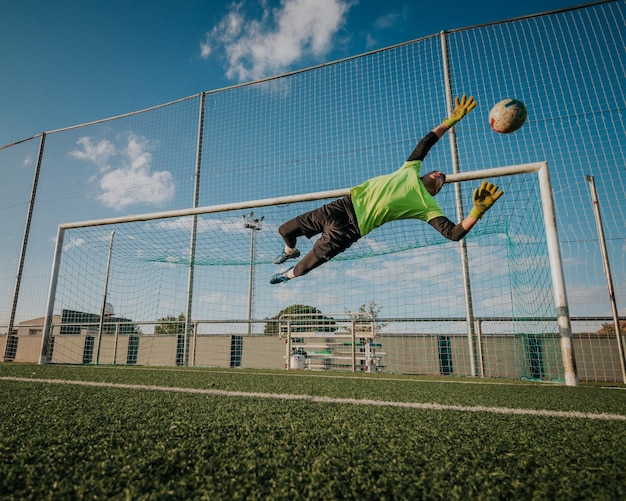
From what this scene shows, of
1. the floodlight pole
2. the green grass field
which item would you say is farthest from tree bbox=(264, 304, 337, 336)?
the green grass field

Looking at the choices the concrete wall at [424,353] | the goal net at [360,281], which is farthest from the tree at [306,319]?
the concrete wall at [424,353]

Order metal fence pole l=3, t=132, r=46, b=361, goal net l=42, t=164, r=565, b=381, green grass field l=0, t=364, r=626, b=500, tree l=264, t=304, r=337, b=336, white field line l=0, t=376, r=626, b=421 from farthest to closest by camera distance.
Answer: metal fence pole l=3, t=132, r=46, b=361 → tree l=264, t=304, r=337, b=336 → goal net l=42, t=164, r=565, b=381 → white field line l=0, t=376, r=626, b=421 → green grass field l=0, t=364, r=626, b=500

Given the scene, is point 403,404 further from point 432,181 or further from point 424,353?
point 424,353

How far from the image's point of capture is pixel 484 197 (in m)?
3.67

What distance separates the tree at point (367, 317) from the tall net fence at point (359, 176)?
0.69 ft

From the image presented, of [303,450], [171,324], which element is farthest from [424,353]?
[303,450]

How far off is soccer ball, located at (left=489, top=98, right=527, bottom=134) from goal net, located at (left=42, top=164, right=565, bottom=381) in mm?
999

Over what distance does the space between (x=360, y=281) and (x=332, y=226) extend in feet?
15.1

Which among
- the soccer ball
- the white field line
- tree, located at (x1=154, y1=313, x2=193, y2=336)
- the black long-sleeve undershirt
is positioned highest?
the soccer ball

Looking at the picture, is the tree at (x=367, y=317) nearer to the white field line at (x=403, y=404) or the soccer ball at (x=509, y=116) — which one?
the soccer ball at (x=509, y=116)

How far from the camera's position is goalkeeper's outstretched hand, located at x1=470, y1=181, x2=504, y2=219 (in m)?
3.61

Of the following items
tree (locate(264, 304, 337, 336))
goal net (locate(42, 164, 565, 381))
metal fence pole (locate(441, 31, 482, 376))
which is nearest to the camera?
goal net (locate(42, 164, 565, 381))

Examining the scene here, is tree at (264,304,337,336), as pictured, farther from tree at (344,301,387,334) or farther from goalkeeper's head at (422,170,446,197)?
goalkeeper's head at (422,170,446,197)

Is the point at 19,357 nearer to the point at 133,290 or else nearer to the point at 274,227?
the point at 133,290
